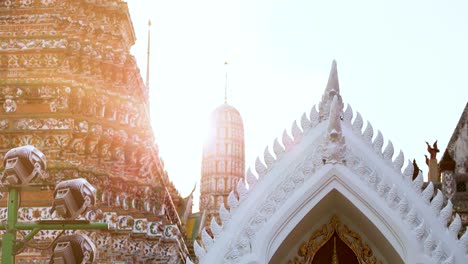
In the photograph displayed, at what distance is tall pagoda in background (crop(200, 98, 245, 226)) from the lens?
188 ft

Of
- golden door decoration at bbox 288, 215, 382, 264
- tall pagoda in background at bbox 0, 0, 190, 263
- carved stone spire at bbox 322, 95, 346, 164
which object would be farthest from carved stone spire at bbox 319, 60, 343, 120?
tall pagoda in background at bbox 0, 0, 190, 263

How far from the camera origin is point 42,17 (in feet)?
62.5

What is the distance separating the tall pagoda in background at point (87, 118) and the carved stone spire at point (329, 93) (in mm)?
9566

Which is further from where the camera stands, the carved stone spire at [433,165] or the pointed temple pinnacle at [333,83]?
the carved stone spire at [433,165]

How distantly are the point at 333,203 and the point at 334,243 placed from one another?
12.4 inches

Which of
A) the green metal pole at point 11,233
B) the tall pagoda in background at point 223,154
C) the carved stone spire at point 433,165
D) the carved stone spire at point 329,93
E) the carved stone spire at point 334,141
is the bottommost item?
the green metal pole at point 11,233

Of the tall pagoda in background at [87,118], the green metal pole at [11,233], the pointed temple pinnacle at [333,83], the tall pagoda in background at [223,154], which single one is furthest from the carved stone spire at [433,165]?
the tall pagoda in background at [223,154]

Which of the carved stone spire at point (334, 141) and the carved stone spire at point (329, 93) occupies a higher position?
the carved stone spire at point (329, 93)

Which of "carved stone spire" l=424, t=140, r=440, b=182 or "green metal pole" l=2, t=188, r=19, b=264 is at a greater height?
"carved stone spire" l=424, t=140, r=440, b=182

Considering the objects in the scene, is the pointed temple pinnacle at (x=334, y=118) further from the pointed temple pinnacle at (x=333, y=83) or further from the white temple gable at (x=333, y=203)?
the pointed temple pinnacle at (x=333, y=83)

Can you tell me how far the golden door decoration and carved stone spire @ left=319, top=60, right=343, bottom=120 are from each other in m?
0.81

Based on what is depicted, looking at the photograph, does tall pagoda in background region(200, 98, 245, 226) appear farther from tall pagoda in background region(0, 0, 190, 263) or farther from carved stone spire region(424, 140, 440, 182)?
carved stone spire region(424, 140, 440, 182)

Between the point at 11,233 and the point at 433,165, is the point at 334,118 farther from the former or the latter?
the point at 433,165

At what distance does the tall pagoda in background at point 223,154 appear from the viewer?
57344 mm
